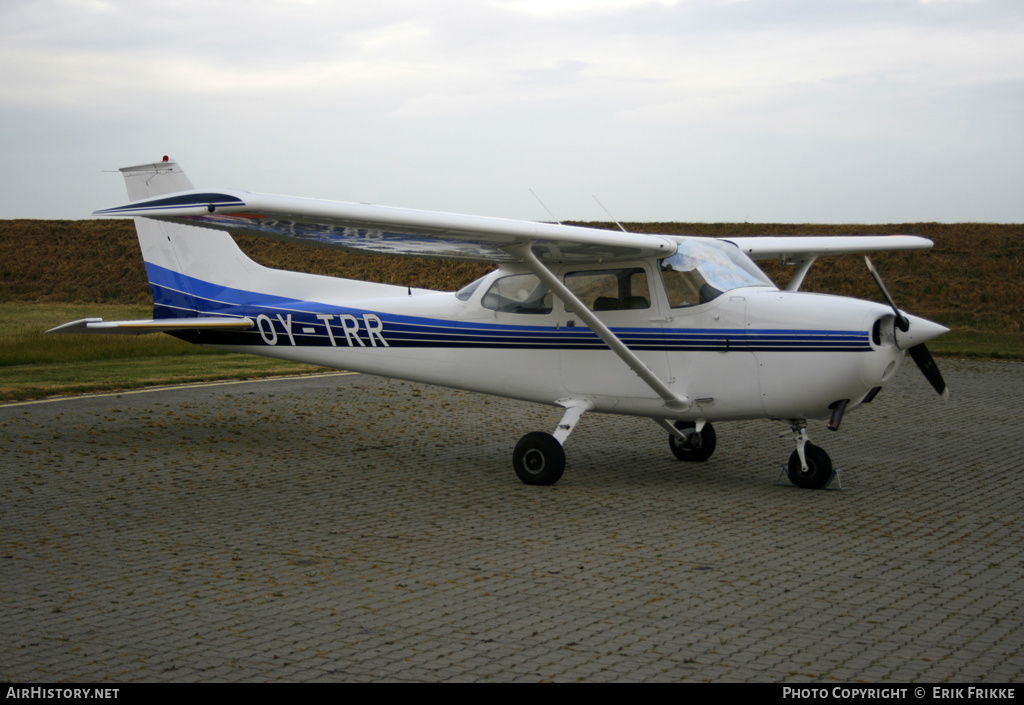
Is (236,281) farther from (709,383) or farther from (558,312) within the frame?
(709,383)

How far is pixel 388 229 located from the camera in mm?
7668

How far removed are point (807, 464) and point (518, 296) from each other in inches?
135

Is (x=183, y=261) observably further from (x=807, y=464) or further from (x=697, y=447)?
(x=807, y=464)

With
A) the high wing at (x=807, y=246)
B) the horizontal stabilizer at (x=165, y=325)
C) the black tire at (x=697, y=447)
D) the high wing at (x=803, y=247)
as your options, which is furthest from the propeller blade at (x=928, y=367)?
the horizontal stabilizer at (x=165, y=325)

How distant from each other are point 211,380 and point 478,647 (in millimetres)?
14628

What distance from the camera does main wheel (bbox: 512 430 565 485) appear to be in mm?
9008

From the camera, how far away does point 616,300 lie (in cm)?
934

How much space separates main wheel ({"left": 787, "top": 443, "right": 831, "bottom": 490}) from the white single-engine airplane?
0.04 feet

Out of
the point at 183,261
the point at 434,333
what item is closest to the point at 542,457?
the point at 434,333

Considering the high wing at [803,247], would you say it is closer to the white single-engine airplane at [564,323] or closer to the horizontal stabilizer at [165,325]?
the white single-engine airplane at [564,323]

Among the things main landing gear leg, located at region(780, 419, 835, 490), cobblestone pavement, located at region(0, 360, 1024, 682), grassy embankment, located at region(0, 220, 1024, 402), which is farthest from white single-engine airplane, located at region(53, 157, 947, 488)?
grassy embankment, located at region(0, 220, 1024, 402)

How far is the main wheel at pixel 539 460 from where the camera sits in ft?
29.6

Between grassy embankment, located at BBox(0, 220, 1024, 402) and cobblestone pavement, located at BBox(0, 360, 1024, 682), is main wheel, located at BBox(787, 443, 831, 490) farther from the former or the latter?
grassy embankment, located at BBox(0, 220, 1024, 402)

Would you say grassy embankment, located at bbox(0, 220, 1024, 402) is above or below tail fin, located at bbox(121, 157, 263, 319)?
below
